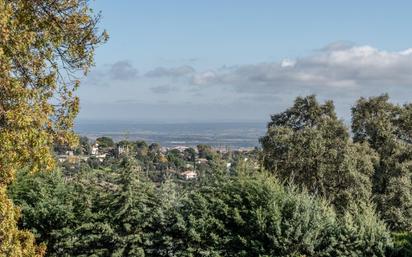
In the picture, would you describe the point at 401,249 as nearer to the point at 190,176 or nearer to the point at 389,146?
the point at 190,176

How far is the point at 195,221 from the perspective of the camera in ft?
48.9

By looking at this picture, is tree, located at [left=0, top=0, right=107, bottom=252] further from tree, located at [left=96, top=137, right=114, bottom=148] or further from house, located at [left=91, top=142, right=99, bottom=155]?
tree, located at [left=96, top=137, right=114, bottom=148]

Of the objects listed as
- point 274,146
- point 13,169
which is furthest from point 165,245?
point 274,146

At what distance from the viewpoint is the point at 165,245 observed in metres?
15.2

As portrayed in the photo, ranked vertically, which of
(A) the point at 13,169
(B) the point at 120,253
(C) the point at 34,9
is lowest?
(B) the point at 120,253

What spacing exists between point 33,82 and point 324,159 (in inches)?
801

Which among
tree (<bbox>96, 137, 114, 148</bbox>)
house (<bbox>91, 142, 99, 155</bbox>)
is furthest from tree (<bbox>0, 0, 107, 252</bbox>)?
tree (<bbox>96, 137, 114, 148</bbox>)

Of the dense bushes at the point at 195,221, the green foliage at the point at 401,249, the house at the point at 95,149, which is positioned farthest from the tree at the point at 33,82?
the house at the point at 95,149

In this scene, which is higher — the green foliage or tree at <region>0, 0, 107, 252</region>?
tree at <region>0, 0, 107, 252</region>

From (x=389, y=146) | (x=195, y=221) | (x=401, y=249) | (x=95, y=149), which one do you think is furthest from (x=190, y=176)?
(x=389, y=146)

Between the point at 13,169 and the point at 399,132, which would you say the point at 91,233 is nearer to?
the point at 13,169

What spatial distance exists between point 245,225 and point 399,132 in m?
19.1

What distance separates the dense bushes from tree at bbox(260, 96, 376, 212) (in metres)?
11.7

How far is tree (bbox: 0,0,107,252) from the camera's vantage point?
27.5ft
